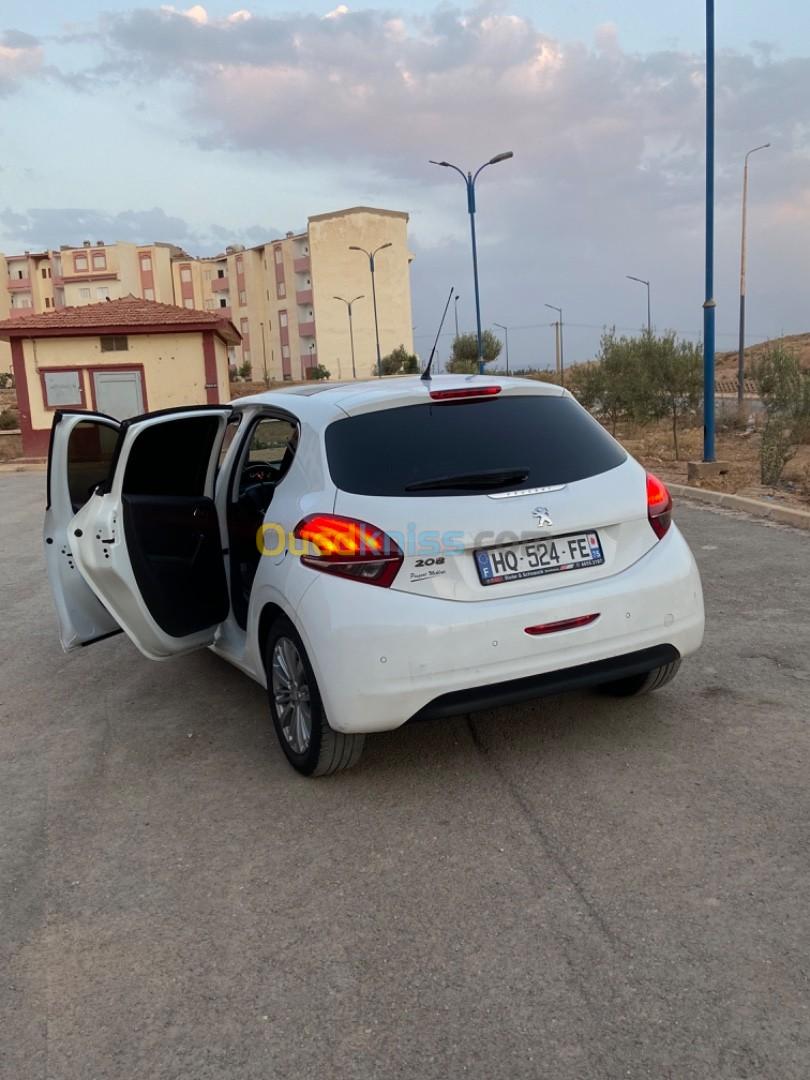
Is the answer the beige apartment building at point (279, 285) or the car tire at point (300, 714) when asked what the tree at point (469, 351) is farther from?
the car tire at point (300, 714)

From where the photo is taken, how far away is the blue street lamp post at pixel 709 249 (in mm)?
12875

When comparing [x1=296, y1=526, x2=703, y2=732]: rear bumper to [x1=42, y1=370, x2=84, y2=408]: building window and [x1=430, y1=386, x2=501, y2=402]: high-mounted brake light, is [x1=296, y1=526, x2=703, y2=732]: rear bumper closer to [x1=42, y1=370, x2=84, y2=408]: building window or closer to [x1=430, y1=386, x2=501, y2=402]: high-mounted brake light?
[x1=430, y1=386, x2=501, y2=402]: high-mounted brake light

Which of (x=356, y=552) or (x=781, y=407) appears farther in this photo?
(x=781, y=407)

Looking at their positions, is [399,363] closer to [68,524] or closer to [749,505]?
[749,505]

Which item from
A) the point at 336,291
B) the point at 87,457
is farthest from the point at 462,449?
the point at 336,291

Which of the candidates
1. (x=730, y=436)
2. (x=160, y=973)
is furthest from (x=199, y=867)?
(x=730, y=436)

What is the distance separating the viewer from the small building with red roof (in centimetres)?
2881

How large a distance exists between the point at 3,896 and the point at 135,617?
1581 mm

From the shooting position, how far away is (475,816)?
352cm

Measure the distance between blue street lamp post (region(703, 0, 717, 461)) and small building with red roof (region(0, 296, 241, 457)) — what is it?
18.9 metres

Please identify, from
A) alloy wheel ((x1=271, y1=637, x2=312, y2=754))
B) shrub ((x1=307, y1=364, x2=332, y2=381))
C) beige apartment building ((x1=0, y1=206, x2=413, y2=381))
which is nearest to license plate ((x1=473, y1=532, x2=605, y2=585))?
alloy wheel ((x1=271, y1=637, x2=312, y2=754))

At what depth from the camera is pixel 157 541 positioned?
4.65 m

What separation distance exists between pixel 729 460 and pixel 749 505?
7.63 metres

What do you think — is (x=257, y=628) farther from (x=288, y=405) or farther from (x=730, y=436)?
(x=730, y=436)
